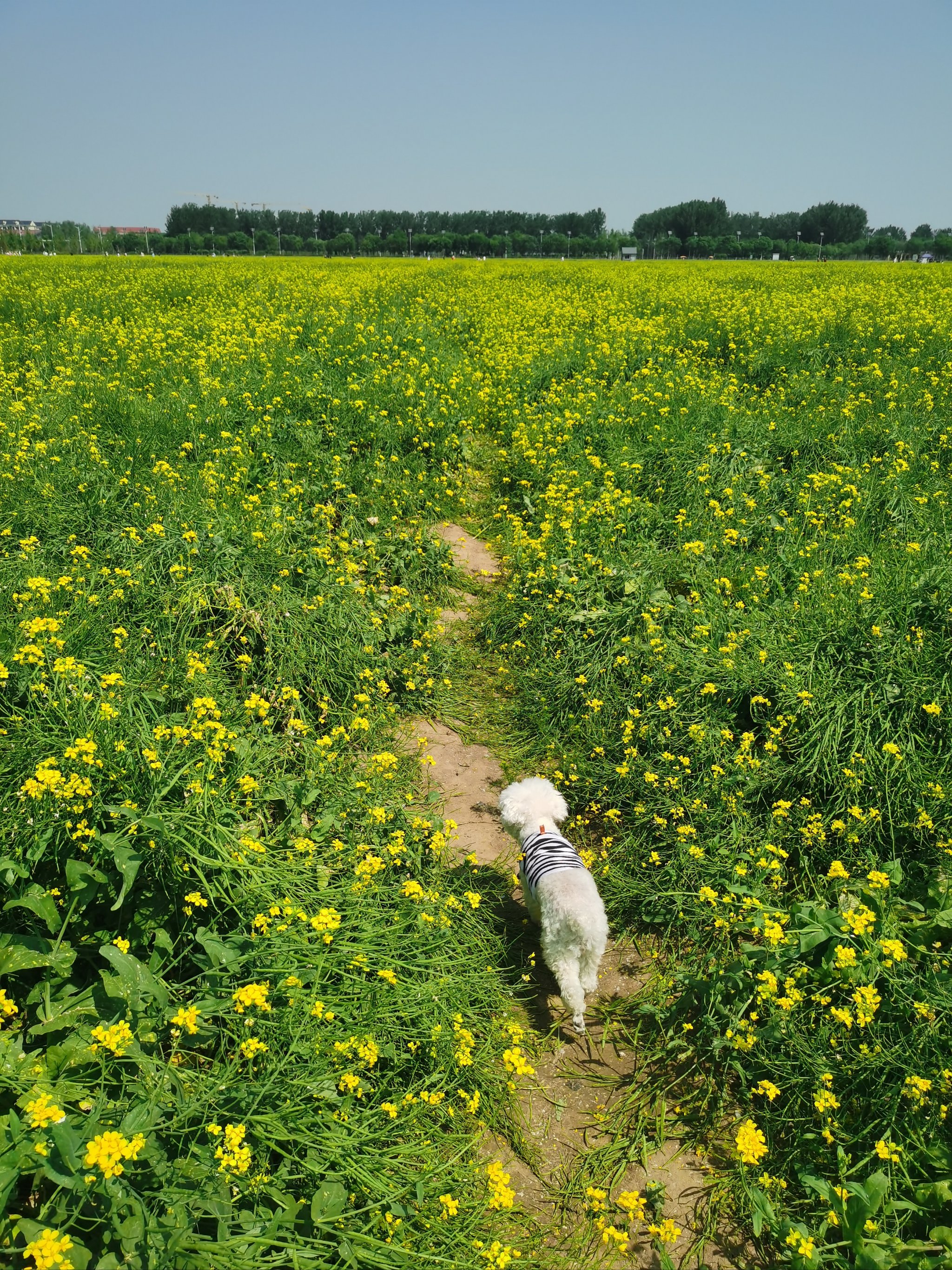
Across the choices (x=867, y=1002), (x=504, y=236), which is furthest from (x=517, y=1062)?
(x=504, y=236)

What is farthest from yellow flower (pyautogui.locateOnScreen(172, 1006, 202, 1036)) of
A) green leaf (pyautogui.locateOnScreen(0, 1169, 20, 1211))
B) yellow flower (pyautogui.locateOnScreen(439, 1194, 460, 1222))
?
yellow flower (pyautogui.locateOnScreen(439, 1194, 460, 1222))

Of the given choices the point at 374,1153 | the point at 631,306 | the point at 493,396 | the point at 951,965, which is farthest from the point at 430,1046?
the point at 631,306

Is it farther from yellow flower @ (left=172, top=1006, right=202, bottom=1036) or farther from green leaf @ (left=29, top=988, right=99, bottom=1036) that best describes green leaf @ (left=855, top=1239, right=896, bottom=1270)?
green leaf @ (left=29, top=988, right=99, bottom=1036)

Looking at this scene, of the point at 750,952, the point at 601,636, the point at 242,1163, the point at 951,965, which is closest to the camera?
the point at 242,1163

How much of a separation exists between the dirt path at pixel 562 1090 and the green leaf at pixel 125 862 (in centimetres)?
172

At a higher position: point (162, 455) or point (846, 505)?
point (162, 455)

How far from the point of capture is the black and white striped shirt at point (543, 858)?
3.58 meters

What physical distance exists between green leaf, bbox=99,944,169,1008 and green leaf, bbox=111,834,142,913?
153mm

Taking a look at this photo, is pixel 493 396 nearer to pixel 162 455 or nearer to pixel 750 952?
pixel 162 455

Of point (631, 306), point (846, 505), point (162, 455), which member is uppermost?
point (631, 306)

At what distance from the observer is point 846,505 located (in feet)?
21.6

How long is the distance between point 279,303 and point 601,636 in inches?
492

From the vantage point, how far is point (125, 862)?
276 centimetres

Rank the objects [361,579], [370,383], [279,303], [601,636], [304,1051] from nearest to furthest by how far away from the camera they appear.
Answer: [304,1051] < [601,636] < [361,579] < [370,383] < [279,303]
